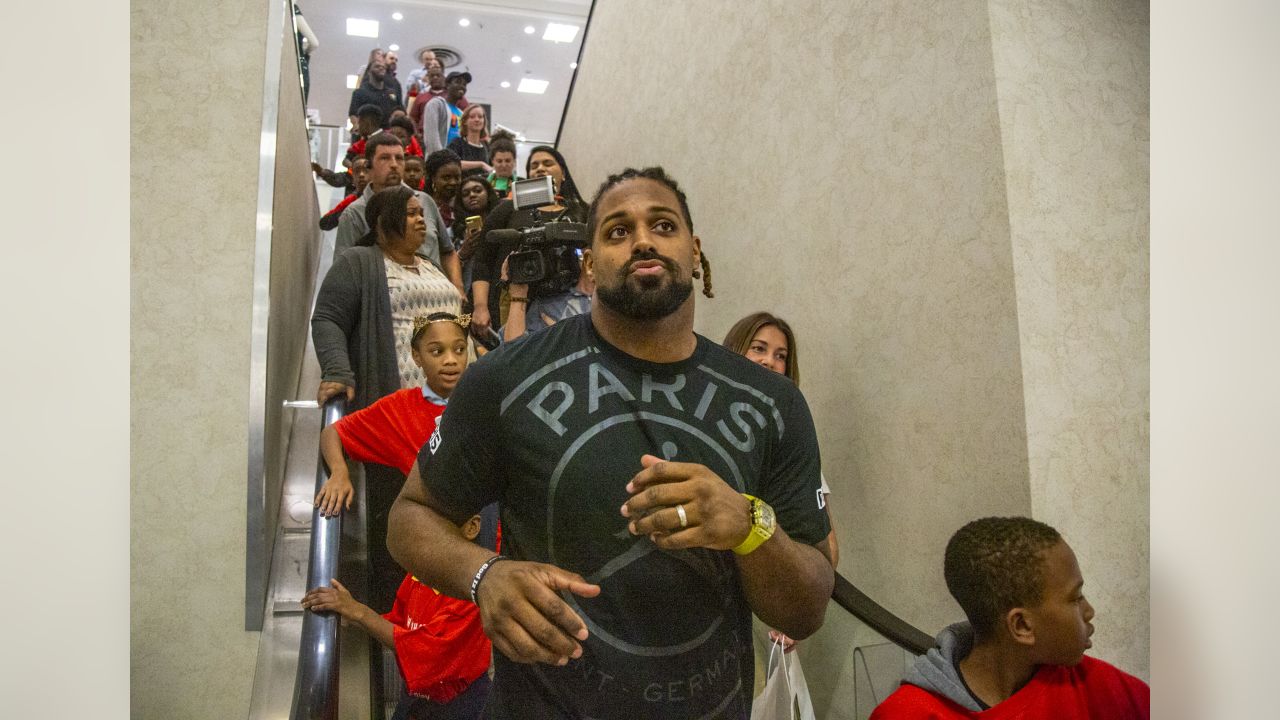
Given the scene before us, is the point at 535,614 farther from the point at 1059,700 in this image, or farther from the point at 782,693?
the point at 782,693

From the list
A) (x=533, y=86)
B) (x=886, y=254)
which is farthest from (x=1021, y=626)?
(x=533, y=86)

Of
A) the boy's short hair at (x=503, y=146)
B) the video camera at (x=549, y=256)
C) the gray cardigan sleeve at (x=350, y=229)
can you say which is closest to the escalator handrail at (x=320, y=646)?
the video camera at (x=549, y=256)

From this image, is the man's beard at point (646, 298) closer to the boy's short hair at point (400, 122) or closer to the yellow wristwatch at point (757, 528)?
the yellow wristwatch at point (757, 528)

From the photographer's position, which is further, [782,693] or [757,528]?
[782,693]

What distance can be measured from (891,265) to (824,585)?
1489 mm

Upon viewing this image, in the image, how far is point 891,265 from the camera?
2723mm

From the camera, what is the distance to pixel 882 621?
7.34 feet

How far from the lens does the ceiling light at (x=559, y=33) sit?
43.1 feet

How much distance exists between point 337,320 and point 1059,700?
8.75 ft

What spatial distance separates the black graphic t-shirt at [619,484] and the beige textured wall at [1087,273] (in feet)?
3.04

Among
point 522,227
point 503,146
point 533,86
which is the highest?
point 533,86

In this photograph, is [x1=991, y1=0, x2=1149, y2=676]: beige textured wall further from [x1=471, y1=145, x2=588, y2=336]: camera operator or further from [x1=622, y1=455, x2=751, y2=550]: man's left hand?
[x1=471, y1=145, x2=588, y2=336]: camera operator

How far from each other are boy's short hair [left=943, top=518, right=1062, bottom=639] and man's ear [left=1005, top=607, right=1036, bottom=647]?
0.05 ft
